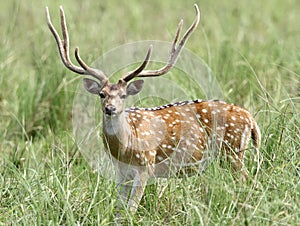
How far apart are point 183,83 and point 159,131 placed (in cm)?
161

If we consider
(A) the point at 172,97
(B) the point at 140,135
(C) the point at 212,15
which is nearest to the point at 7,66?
(A) the point at 172,97

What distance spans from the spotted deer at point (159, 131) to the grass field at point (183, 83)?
0.15 metres

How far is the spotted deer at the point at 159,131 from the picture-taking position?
498cm

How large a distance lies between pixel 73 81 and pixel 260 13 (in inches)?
161

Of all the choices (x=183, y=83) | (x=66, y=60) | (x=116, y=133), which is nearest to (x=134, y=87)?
(x=116, y=133)

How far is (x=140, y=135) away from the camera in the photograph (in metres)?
5.21

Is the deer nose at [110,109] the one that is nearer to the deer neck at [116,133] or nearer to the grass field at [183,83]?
the deer neck at [116,133]

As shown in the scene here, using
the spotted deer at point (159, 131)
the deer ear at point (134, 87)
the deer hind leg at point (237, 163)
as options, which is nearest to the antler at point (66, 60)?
the spotted deer at point (159, 131)

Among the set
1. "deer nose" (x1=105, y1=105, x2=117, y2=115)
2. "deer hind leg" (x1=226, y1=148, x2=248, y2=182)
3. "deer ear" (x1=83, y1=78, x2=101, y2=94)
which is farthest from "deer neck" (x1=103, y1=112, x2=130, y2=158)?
"deer hind leg" (x1=226, y1=148, x2=248, y2=182)

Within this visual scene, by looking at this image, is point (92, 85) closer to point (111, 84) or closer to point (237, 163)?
point (111, 84)

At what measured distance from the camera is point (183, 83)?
22.2 feet

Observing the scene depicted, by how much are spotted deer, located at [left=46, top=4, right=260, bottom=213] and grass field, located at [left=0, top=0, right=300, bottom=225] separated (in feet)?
0.48

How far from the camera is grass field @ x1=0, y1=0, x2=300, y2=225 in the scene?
4.43m

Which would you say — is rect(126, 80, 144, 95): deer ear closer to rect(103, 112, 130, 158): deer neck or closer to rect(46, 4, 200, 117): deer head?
rect(46, 4, 200, 117): deer head
